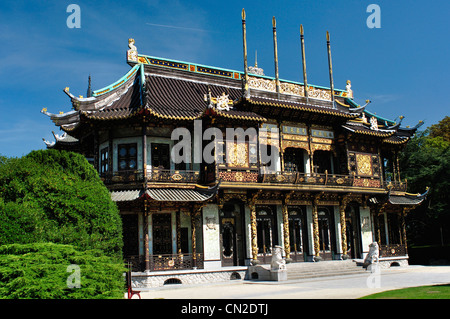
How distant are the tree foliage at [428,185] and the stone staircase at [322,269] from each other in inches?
414

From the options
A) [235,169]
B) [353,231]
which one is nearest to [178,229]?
[235,169]

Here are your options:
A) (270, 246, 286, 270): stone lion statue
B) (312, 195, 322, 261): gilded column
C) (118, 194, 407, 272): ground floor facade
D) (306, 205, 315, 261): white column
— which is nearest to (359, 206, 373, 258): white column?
(118, 194, 407, 272): ground floor facade

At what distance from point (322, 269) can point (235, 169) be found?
242 inches

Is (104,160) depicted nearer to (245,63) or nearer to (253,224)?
(253,224)

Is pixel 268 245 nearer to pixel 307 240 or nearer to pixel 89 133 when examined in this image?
pixel 307 240

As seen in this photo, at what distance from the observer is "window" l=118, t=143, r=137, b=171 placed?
2022 centimetres

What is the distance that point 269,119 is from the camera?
74.5 ft

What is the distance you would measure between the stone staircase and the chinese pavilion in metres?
1.40

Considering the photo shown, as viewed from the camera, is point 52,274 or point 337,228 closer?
point 52,274

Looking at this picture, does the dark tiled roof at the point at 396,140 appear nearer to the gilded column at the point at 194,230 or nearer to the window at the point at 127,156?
the gilded column at the point at 194,230

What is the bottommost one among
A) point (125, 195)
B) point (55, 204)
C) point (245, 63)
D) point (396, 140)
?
point (55, 204)

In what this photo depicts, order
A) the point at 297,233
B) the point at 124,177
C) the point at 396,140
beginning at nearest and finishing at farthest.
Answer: the point at 124,177
the point at 297,233
the point at 396,140

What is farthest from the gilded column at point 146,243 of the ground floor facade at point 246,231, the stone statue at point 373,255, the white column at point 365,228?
the white column at point 365,228

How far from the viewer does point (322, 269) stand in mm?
20828
